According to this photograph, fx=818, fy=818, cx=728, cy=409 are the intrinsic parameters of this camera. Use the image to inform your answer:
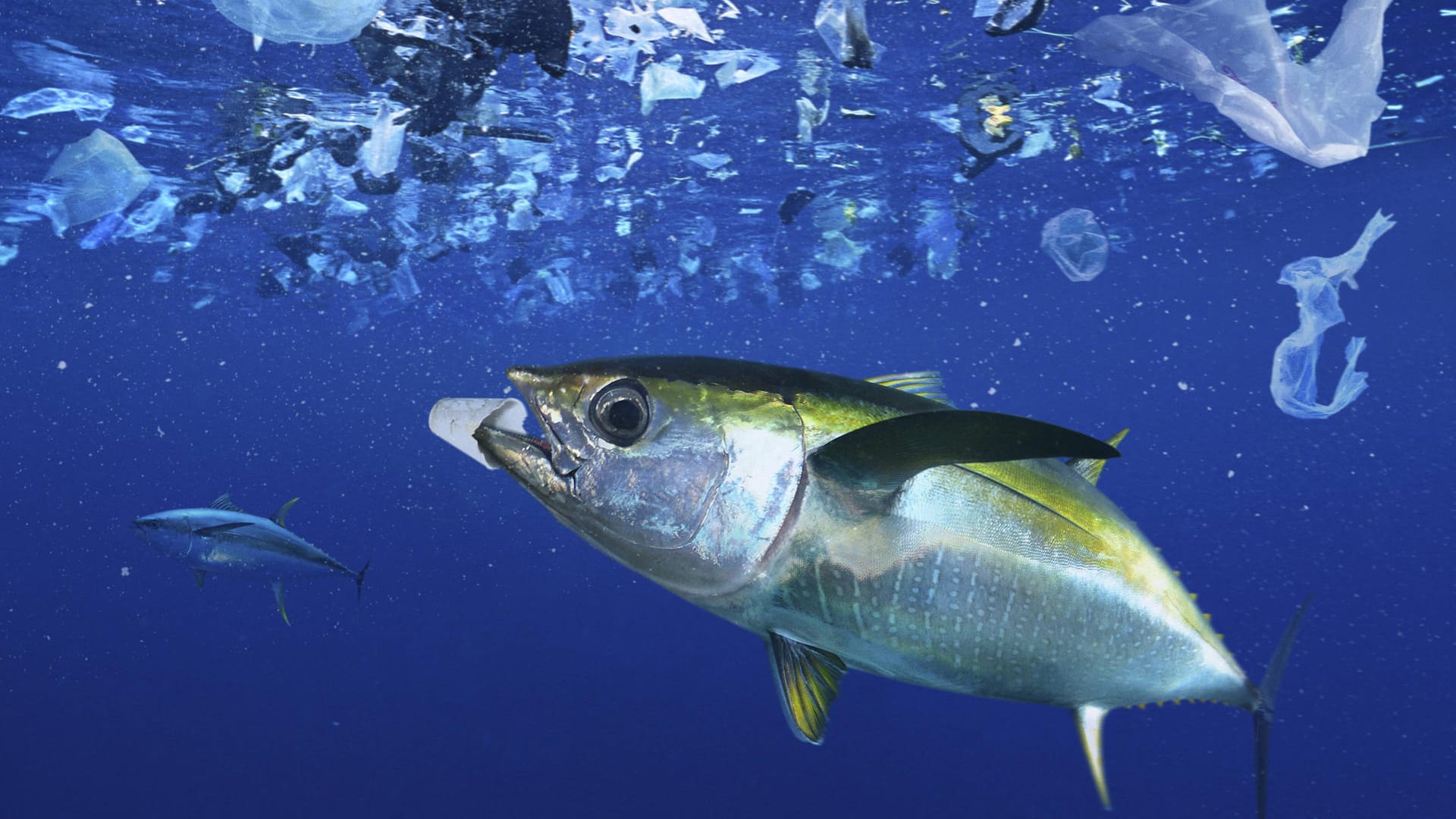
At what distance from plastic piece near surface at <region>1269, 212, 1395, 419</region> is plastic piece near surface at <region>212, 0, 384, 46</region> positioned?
33.9ft

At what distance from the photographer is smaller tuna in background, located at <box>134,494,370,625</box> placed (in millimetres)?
6844

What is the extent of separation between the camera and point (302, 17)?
25.5 feet

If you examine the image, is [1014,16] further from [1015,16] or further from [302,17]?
[302,17]

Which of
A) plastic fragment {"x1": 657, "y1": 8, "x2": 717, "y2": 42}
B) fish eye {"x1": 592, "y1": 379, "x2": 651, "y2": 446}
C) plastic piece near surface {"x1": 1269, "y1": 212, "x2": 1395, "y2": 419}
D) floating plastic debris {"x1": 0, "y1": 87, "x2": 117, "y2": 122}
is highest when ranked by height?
plastic fragment {"x1": 657, "y1": 8, "x2": 717, "y2": 42}

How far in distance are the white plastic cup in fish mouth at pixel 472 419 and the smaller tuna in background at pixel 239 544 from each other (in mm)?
6051

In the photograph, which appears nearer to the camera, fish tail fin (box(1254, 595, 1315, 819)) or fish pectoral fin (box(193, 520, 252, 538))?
fish tail fin (box(1254, 595, 1315, 819))

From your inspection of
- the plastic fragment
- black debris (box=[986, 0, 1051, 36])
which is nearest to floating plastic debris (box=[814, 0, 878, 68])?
the plastic fragment

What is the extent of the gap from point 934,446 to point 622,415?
1.83 ft

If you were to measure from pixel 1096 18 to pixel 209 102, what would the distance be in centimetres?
1195

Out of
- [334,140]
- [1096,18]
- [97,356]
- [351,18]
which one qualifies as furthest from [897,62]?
[97,356]

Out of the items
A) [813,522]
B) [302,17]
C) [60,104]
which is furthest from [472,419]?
[60,104]

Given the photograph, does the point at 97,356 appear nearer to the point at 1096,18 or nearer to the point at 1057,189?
the point at 1057,189

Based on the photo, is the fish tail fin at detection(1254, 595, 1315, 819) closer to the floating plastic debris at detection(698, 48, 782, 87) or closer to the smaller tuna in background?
the smaller tuna in background

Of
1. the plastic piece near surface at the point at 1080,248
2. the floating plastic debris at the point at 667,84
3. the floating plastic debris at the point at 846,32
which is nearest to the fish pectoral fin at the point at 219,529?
the floating plastic debris at the point at 667,84
